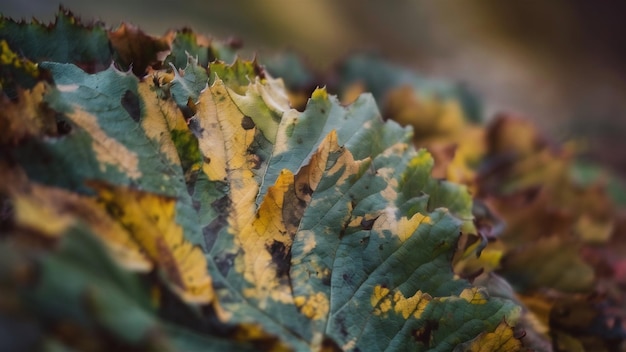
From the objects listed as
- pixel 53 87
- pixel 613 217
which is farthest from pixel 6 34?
pixel 613 217

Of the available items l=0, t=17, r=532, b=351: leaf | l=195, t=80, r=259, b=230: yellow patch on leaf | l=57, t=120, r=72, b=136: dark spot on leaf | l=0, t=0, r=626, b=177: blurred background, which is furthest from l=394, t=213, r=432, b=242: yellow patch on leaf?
l=0, t=0, r=626, b=177: blurred background

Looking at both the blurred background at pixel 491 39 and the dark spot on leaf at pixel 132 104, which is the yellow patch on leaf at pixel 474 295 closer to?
the dark spot on leaf at pixel 132 104

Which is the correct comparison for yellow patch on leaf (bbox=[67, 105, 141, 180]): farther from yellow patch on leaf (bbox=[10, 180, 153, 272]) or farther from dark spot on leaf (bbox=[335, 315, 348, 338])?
dark spot on leaf (bbox=[335, 315, 348, 338])

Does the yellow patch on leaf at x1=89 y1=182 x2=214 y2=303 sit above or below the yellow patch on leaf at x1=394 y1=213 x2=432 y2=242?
above

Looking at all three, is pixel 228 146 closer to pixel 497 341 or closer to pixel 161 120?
pixel 161 120

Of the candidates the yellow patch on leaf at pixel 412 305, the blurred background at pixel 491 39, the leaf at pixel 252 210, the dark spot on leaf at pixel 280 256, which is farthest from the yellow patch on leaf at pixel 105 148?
the blurred background at pixel 491 39

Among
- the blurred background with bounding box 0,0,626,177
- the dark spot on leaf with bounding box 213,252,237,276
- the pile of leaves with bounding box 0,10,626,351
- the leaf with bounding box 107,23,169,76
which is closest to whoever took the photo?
the pile of leaves with bounding box 0,10,626,351

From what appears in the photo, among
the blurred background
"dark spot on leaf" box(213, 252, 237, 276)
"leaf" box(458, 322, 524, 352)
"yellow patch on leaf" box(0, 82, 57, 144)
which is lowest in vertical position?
the blurred background
